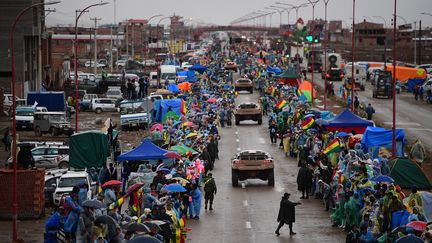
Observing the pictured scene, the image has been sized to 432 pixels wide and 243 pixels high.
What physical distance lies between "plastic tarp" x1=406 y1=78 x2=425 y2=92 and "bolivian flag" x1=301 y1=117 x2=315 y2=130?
50.2 meters

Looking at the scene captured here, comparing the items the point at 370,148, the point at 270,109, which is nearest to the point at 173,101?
the point at 270,109

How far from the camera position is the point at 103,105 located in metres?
78.7

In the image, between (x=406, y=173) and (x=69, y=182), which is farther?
(x=406, y=173)

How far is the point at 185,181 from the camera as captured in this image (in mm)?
32781

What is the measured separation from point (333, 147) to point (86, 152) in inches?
352

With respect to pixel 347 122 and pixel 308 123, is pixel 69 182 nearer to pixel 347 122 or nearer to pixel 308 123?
pixel 347 122

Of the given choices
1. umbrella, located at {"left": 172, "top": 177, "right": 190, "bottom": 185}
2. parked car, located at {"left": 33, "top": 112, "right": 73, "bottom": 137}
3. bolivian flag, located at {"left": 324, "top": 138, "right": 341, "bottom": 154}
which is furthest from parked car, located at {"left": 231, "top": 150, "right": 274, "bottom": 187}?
parked car, located at {"left": 33, "top": 112, "right": 73, "bottom": 137}

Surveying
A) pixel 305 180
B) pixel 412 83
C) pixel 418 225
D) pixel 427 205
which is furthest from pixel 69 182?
pixel 412 83

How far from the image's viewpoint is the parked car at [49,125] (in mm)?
60250

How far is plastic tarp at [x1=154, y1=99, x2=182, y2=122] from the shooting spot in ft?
201

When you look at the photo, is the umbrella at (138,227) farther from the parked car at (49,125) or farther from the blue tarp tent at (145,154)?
the parked car at (49,125)

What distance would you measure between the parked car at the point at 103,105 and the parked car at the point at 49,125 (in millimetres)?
17084

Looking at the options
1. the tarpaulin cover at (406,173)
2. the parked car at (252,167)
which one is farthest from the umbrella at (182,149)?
the tarpaulin cover at (406,173)

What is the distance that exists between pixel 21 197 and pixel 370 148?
14987 mm
